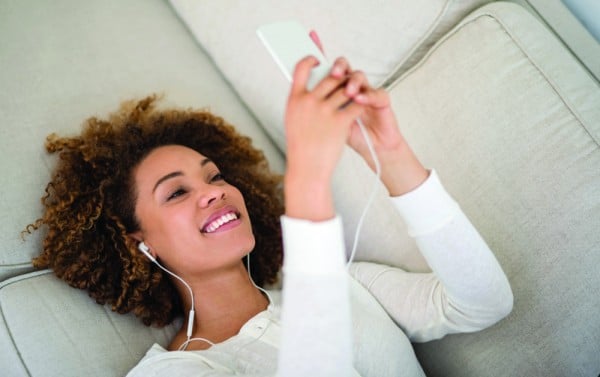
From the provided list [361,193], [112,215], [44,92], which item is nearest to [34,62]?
[44,92]

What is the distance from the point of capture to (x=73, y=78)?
49.3 inches

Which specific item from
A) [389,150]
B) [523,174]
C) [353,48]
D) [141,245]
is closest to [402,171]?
[389,150]

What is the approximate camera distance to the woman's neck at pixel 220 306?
3.46 ft

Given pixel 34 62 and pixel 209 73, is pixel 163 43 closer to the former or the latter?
pixel 209 73

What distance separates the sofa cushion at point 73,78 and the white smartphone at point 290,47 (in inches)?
28.6

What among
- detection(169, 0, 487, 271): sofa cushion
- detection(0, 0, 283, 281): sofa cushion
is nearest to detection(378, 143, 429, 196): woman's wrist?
detection(169, 0, 487, 271): sofa cushion

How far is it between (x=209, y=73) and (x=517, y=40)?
896 millimetres

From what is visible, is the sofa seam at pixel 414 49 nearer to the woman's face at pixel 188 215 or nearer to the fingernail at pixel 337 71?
the woman's face at pixel 188 215

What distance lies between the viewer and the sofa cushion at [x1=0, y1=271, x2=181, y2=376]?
3.05 ft

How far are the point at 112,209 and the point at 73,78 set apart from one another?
393 millimetres

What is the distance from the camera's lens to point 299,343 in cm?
60

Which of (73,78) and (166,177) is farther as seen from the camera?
(73,78)

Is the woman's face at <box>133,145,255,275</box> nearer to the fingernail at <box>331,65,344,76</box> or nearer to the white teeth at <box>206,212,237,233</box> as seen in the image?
the white teeth at <box>206,212,237,233</box>

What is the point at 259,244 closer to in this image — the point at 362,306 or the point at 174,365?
the point at 362,306
